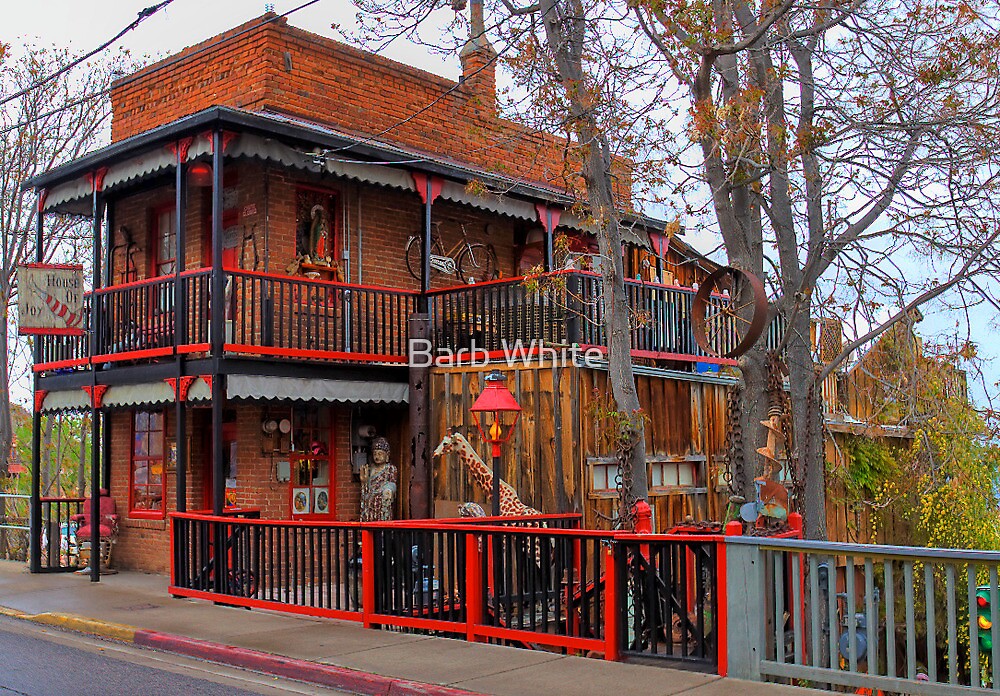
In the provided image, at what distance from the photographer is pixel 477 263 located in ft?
62.6

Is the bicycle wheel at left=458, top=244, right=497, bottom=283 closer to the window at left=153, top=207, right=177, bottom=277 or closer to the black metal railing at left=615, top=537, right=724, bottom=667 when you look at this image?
the window at left=153, top=207, right=177, bottom=277

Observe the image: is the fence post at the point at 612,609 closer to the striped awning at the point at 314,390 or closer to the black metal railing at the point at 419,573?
the black metal railing at the point at 419,573

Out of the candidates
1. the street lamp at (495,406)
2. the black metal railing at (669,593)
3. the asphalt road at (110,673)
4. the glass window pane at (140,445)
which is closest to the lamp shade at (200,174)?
the glass window pane at (140,445)

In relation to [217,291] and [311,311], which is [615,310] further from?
[217,291]

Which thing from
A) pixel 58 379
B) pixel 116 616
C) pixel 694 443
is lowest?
pixel 116 616

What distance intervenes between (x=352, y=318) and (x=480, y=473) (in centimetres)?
291

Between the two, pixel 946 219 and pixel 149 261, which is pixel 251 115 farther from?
pixel 946 219

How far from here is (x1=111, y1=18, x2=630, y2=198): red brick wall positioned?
1727cm

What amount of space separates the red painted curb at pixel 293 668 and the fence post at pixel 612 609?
5.01ft

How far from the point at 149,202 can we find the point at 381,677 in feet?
38.2

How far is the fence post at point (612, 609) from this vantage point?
909 centimetres

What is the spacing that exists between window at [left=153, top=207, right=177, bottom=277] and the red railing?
5886mm

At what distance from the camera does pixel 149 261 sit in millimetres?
18078

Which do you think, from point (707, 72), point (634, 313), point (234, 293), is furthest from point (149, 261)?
point (707, 72)
